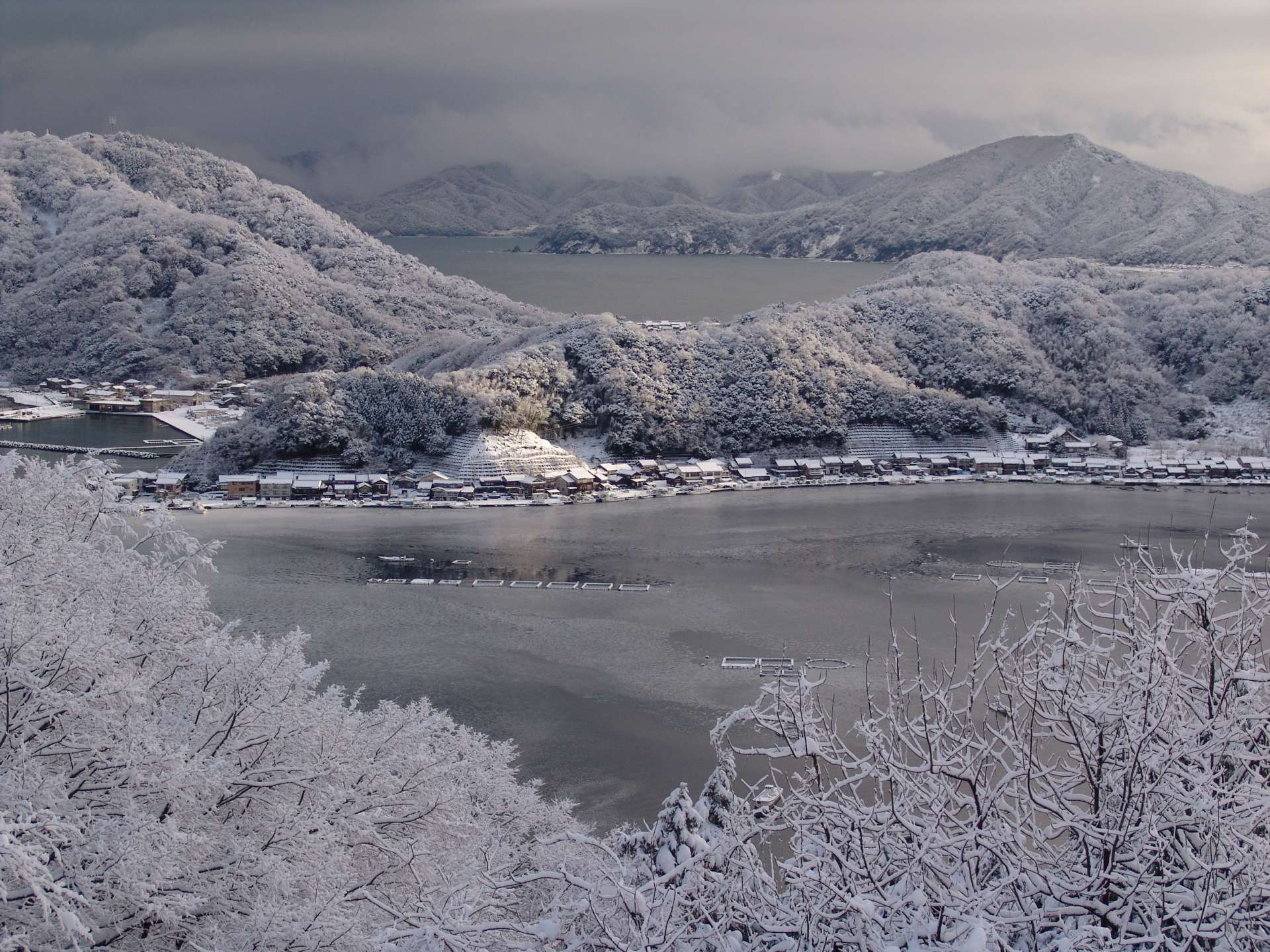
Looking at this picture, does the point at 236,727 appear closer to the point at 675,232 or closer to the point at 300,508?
the point at 300,508

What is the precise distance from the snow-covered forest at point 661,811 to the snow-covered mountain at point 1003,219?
34.5 m

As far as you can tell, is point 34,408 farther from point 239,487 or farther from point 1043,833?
point 1043,833

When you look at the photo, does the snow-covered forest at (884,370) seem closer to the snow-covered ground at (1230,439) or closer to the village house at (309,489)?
the snow-covered ground at (1230,439)

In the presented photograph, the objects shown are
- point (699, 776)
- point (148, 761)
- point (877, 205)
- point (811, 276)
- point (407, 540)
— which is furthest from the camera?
point (877, 205)

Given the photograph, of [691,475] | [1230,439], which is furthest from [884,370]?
[691,475]

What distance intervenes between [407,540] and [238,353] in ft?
51.4

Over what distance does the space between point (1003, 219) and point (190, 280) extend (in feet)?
100

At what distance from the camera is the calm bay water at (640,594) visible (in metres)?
7.48

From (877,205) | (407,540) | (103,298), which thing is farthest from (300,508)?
(877,205)

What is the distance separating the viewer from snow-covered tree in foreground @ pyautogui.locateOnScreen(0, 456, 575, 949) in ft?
7.88

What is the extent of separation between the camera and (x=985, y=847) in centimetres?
197

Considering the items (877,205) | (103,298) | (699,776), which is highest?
(877,205)

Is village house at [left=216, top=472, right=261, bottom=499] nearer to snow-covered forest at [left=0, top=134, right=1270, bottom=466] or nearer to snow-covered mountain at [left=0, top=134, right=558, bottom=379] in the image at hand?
snow-covered forest at [left=0, top=134, right=1270, bottom=466]

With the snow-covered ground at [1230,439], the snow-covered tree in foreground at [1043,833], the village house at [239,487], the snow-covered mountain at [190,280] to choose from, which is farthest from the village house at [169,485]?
the snow-covered tree in foreground at [1043,833]
